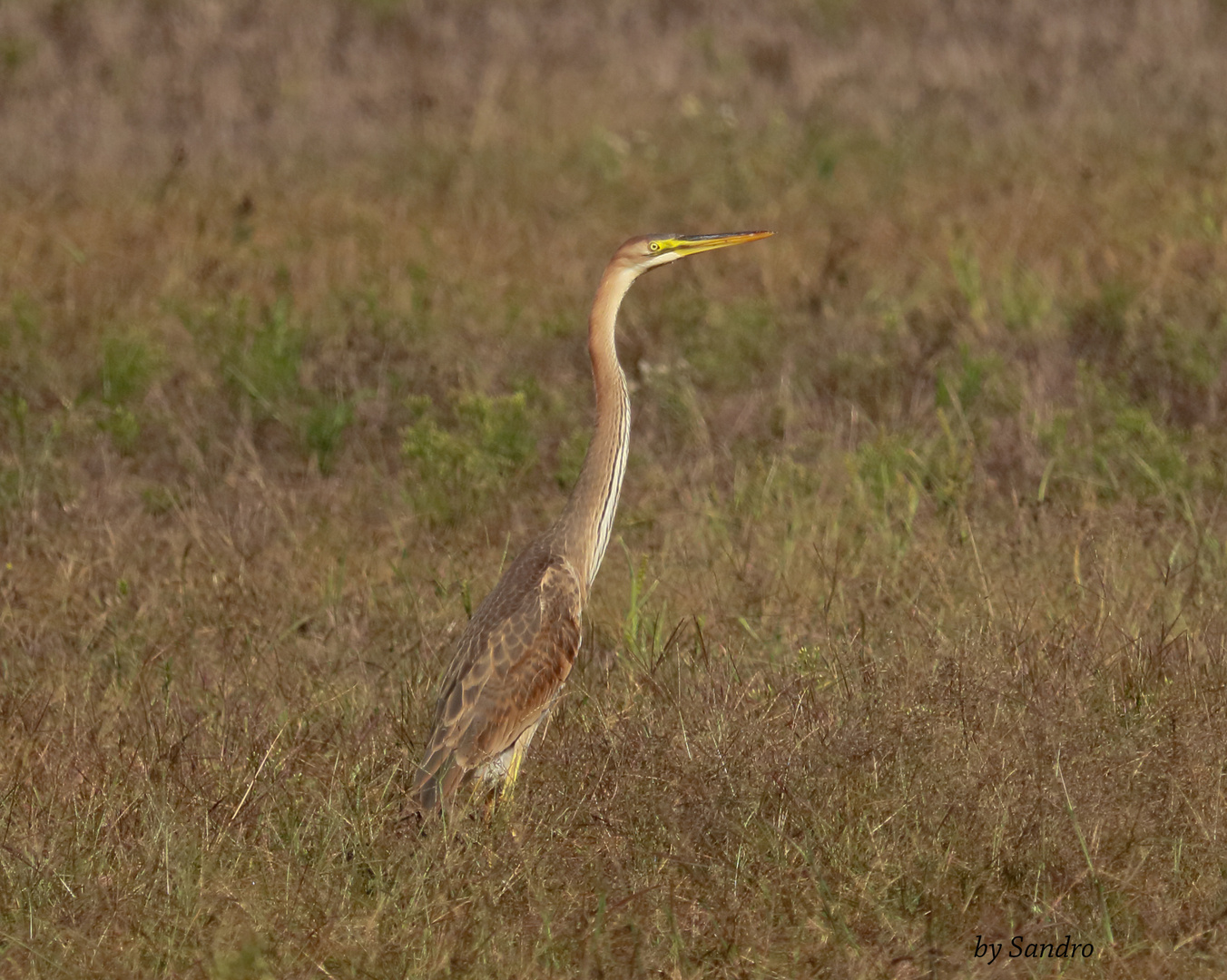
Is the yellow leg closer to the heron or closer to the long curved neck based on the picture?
the heron

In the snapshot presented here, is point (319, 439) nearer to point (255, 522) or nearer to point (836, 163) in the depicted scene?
point (255, 522)

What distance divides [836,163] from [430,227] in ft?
9.49

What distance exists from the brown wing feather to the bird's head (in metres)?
0.90

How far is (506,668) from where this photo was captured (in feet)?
14.5

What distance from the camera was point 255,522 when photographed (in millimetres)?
6395

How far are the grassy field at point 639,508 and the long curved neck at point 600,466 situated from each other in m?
0.35

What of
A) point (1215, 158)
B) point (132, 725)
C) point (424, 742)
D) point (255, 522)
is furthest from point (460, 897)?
point (1215, 158)

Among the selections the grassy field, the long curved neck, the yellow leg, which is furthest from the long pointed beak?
the yellow leg

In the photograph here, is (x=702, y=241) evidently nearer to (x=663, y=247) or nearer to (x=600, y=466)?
(x=663, y=247)

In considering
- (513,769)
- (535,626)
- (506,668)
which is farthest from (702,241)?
(513,769)

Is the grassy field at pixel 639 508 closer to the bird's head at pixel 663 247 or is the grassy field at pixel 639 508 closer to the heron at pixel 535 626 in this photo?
the heron at pixel 535 626

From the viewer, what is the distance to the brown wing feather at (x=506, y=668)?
4.26 metres

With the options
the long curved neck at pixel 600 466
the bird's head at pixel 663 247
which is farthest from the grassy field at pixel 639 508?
the bird's head at pixel 663 247

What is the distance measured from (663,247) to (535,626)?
128 cm
